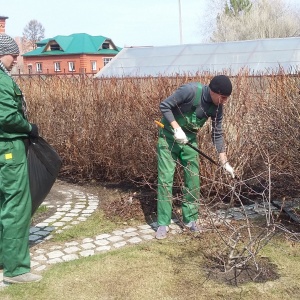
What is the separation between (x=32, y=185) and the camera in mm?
4074

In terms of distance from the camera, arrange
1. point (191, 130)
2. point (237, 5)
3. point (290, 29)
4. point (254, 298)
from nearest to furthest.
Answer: point (254, 298), point (191, 130), point (290, 29), point (237, 5)

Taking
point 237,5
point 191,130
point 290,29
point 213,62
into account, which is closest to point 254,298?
point 191,130

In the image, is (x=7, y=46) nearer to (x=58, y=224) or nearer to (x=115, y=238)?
(x=115, y=238)

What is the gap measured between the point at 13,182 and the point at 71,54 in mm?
46923

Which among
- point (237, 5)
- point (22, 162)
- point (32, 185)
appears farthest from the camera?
point (237, 5)

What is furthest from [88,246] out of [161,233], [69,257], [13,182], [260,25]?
[260,25]

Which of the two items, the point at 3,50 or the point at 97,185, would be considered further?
the point at 97,185

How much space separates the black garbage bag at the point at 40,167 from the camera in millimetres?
4070


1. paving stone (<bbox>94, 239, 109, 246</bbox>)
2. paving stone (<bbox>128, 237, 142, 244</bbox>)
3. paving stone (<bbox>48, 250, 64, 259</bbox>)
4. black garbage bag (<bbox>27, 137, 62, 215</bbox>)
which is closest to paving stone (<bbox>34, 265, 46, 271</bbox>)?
paving stone (<bbox>48, 250, 64, 259</bbox>)

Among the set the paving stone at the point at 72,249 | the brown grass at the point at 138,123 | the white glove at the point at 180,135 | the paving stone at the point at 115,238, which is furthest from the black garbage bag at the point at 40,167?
the brown grass at the point at 138,123

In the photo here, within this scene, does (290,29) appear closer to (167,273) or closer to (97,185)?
(97,185)

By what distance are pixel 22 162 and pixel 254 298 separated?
2086 mm

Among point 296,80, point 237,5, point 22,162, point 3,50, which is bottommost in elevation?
point 22,162

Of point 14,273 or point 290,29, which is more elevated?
point 290,29
